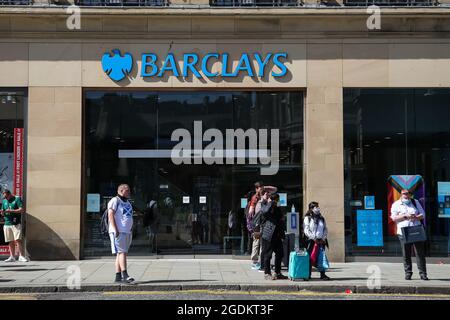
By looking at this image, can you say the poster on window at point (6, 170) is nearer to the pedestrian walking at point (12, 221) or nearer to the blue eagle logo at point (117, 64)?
the pedestrian walking at point (12, 221)

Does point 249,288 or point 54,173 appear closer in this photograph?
point 249,288

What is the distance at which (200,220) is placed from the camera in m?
17.0

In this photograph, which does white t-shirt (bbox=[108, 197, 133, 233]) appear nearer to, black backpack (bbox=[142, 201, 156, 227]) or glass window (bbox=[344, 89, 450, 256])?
black backpack (bbox=[142, 201, 156, 227])

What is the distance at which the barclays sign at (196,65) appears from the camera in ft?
55.5

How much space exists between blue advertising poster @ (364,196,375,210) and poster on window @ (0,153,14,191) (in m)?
9.35

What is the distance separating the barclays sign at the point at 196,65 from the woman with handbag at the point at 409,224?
5255mm

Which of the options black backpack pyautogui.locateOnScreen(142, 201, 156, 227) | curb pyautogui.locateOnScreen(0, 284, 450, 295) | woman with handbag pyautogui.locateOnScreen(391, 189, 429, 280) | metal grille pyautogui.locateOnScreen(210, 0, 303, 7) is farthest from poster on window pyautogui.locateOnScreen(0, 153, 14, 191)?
woman with handbag pyautogui.locateOnScreen(391, 189, 429, 280)

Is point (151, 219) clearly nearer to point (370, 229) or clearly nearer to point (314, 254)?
point (314, 254)

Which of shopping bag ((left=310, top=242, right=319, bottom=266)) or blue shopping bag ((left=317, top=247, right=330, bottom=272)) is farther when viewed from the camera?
shopping bag ((left=310, top=242, right=319, bottom=266))

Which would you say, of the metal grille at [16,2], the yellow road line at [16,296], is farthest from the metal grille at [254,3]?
the yellow road line at [16,296]

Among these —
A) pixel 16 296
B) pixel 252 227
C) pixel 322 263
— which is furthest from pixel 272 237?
pixel 16 296

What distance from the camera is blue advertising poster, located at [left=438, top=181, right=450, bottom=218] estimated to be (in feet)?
55.6

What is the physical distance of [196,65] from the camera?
55.7ft

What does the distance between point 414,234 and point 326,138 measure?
4.44 m
